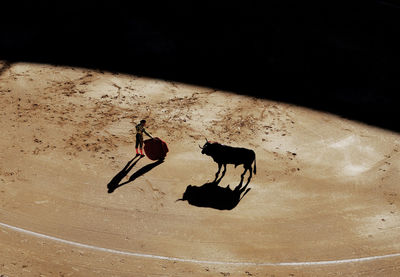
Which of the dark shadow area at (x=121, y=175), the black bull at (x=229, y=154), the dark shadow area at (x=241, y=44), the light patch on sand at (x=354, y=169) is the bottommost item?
the dark shadow area at (x=121, y=175)

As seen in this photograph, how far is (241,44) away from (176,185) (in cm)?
915

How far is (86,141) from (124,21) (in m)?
8.31

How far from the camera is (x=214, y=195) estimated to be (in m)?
11.6

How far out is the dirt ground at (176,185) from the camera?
9891 millimetres

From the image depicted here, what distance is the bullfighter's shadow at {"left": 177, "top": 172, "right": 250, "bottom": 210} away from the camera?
37.3ft

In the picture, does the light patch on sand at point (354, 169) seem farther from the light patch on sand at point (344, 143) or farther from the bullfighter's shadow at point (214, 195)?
the bullfighter's shadow at point (214, 195)

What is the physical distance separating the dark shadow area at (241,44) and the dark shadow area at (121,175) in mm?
4835

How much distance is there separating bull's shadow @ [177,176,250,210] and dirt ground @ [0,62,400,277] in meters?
0.16

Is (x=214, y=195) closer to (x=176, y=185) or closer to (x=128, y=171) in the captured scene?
(x=176, y=185)

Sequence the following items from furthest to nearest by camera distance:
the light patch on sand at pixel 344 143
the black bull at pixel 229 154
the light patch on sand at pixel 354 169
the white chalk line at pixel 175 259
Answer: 1. the light patch on sand at pixel 344 143
2. the light patch on sand at pixel 354 169
3. the black bull at pixel 229 154
4. the white chalk line at pixel 175 259

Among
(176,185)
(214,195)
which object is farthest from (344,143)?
(176,185)

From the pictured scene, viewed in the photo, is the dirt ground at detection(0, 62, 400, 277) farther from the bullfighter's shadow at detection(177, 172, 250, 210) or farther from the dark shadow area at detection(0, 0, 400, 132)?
the dark shadow area at detection(0, 0, 400, 132)

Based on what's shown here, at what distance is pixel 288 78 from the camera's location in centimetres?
1712

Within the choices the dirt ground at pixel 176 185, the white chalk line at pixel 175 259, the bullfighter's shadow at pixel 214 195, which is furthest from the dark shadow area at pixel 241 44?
the white chalk line at pixel 175 259
